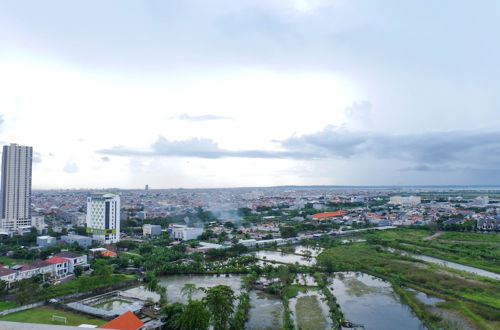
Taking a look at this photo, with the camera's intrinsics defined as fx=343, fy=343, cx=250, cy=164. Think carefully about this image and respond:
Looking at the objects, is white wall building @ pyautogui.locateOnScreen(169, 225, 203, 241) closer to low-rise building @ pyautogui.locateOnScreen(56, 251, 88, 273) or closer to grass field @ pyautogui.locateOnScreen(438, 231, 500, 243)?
low-rise building @ pyautogui.locateOnScreen(56, 251, 88, 273)

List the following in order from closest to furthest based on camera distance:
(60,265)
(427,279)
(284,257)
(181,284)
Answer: (427,279), (181,284), (60,265), (284,257)

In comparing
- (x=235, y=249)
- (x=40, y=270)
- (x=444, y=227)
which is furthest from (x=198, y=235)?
(x=444, y=227)

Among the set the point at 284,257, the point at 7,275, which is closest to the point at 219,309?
the point at 7,275

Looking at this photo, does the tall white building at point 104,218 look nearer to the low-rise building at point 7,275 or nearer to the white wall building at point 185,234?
the white wall building at point 185,234

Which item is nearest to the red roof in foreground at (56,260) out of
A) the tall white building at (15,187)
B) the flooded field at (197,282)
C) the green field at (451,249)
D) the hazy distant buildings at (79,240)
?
the flooded field at (197,282)

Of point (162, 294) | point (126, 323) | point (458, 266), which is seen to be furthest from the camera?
point (458, 266)

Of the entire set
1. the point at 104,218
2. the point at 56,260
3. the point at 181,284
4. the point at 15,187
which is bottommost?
the point at 181,284

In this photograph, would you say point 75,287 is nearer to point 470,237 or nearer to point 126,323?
point 126,323
